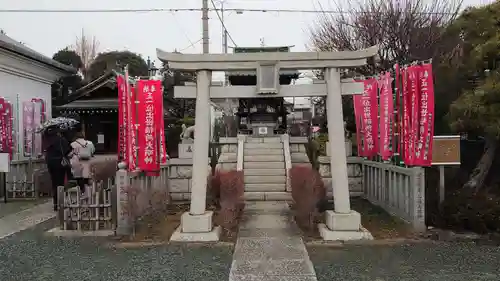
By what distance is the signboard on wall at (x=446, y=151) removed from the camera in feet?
29.8

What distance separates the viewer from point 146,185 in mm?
10383

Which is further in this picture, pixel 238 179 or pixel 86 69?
pixel 86 69

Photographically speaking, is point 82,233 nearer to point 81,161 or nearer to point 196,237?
point 196,237

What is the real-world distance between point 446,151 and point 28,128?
40.3 ft

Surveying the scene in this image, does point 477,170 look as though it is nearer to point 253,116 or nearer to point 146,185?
point 146,185

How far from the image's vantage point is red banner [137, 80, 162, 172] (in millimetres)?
9797

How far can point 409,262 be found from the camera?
6660 mm

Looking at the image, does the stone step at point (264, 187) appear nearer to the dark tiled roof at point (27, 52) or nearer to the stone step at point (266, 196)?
the stone step at point (266, 196)

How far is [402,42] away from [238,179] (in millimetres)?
11123

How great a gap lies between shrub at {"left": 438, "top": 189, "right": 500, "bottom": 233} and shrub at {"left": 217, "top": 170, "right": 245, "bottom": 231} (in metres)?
3.88

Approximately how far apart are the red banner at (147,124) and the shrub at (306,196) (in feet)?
10.1

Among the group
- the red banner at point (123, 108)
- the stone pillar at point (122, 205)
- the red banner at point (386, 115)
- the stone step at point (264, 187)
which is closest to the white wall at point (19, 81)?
the red banner at point (123, 108)

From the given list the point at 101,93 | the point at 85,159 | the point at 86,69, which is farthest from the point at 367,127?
the point at 86,69

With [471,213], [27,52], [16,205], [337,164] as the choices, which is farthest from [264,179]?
[27,52]
